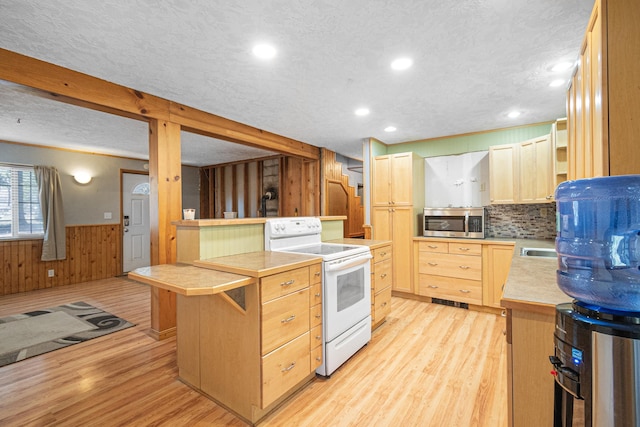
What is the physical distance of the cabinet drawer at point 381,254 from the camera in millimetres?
3008

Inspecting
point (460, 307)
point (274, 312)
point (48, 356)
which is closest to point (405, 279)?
point (460, 307)

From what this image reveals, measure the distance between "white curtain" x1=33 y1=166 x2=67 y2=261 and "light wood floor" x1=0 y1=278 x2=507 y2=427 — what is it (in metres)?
3.06

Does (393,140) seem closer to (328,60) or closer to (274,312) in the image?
(328,60)

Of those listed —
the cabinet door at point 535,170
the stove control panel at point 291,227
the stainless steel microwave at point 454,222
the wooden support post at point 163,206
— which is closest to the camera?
the stove control panel at point 291,227

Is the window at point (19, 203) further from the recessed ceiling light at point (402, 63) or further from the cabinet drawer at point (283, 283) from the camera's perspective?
the recessed ceiling light at point (402, 63)

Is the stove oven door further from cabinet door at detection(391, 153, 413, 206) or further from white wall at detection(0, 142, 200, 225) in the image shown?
white wall at detection(0, 142, 200, 225)

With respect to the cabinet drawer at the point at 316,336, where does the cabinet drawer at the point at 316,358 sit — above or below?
below

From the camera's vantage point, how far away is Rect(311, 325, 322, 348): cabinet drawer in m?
2.09

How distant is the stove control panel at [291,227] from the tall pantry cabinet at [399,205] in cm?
158

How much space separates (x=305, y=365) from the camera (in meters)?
2.02

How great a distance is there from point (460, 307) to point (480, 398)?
Result: 6.51ft

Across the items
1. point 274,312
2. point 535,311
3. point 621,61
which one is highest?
point 621,61

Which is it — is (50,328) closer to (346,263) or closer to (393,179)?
(346,263)

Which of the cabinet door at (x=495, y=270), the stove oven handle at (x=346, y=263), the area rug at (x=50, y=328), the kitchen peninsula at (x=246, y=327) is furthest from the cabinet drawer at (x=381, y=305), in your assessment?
the area rug at (x=50, y=328)
